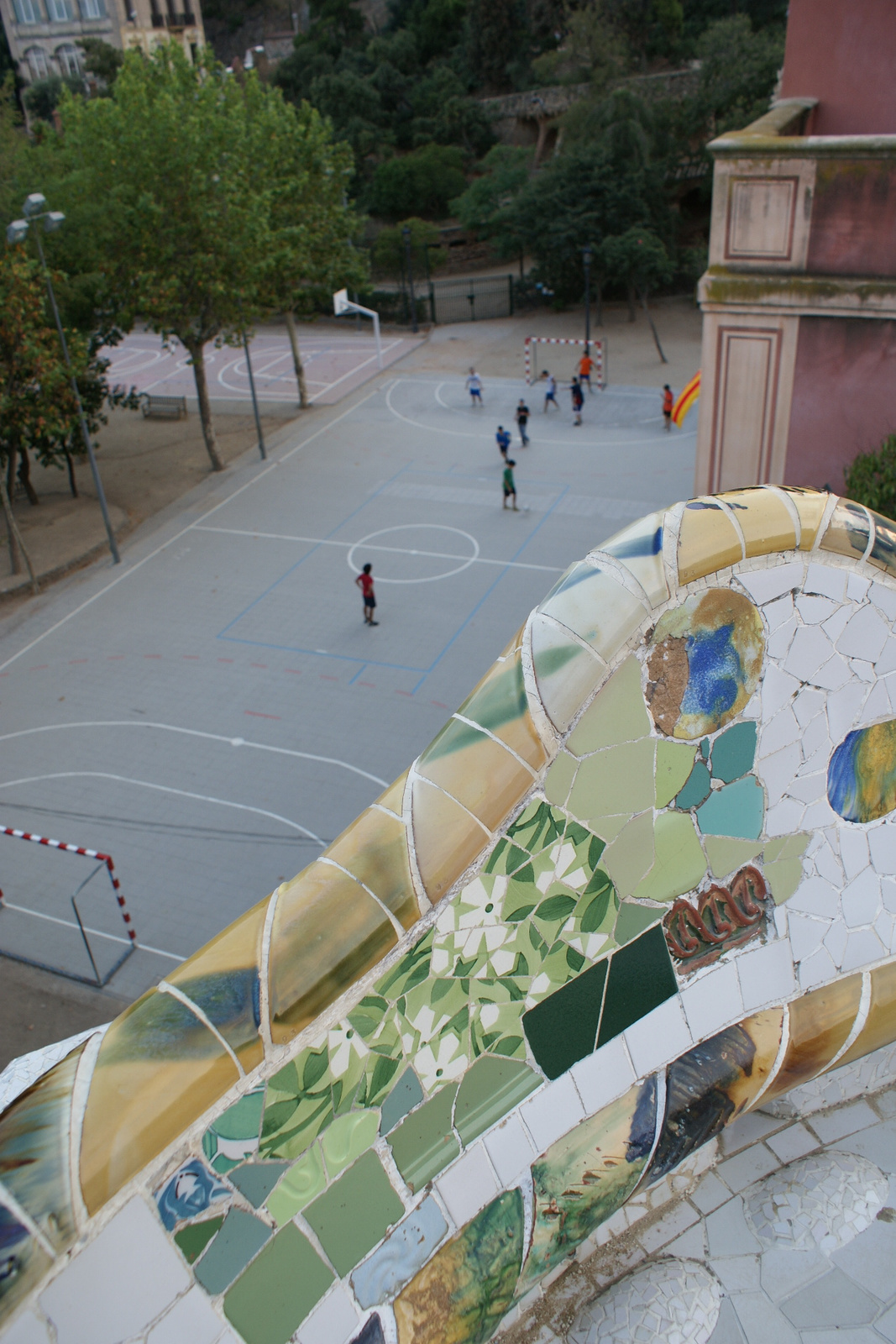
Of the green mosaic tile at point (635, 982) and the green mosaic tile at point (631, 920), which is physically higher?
the green mosaic tile at point (631, 920)

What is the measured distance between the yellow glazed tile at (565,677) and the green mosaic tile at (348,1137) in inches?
64.6

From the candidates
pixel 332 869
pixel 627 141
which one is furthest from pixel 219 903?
pixel 627 141

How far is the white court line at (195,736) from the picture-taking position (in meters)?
15.0

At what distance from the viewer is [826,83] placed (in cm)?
1338

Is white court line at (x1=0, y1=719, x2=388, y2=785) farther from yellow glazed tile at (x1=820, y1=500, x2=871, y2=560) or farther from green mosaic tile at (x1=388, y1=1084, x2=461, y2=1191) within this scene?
yellow glazed tile at (x1=820, y1=500, x2=871, y2=560)

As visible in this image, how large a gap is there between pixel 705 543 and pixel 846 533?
0.69 meters

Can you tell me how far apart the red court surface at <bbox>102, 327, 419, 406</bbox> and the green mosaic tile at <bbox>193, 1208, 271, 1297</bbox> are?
2827cm

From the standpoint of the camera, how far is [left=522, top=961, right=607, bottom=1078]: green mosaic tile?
433cm

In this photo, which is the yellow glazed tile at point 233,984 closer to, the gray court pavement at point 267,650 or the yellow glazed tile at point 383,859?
the yellow glazed tile at point 383,859

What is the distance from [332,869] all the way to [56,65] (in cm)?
7301

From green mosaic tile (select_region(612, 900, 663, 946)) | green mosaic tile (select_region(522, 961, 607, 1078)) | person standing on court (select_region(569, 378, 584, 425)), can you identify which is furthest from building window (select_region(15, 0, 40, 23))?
green mosaic tile (select_region(522, 961, 607, 1078))

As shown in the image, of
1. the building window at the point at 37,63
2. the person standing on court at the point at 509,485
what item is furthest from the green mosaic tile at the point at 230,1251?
the building window at the point at 37,63

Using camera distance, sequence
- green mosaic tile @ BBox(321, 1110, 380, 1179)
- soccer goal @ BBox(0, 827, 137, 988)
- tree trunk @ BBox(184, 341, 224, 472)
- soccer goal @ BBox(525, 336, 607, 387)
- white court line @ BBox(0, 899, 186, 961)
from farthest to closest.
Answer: soccer goal @ BBox(525, 336, 607, 387) < tree trunk @ BBox(184, 341, 224, 472) < white court line @ BBox(0, 899, 186, 961) < soccer goal @ BBox(0, 827, 137, 988) < green mosaic tile @ BBox(321, 1110, 380, 1179)

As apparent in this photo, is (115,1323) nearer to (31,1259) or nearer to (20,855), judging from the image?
(31,1259)
